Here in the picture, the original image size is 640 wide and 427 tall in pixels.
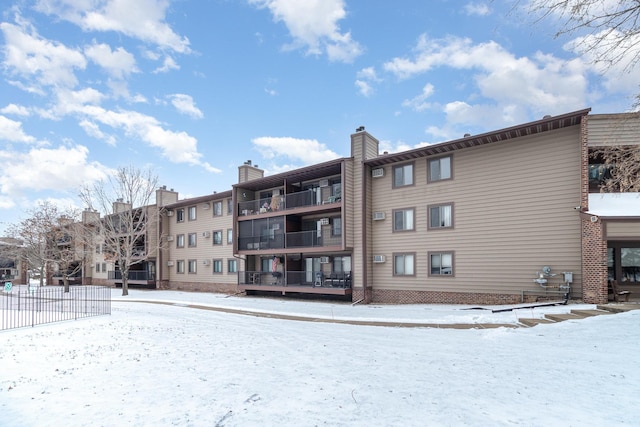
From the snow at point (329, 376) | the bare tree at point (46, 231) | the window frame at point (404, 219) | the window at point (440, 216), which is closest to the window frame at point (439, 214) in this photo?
the window at point (440, 216)

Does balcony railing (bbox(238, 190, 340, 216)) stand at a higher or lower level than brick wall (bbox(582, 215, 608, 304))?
higher

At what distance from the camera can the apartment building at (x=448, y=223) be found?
13.5m

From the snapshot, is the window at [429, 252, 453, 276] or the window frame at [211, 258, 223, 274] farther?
the window frame at [211, 258, 223, 274]

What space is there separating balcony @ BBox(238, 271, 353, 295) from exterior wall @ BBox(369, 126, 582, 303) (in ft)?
7.05

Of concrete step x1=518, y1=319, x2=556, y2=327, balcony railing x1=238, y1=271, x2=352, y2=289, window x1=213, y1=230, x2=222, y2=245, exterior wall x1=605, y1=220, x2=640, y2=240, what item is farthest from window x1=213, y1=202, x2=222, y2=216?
exterior wall x1=605, y1=220, x2=640, y2=240

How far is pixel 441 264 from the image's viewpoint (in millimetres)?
16719

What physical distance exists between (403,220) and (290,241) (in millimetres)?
7138

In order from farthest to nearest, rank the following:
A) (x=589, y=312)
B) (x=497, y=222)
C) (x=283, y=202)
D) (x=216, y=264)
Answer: (x=216, y=264) < (x=283, y=202) < (x=497, y=222) < (x=589, y=312)

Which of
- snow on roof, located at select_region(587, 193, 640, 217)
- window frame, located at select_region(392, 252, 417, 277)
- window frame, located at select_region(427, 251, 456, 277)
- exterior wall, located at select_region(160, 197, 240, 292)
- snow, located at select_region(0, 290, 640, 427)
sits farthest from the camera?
exterior wall, located at select_region(160, 197, 240, 292)

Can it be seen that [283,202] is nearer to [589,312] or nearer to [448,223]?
[448,223]

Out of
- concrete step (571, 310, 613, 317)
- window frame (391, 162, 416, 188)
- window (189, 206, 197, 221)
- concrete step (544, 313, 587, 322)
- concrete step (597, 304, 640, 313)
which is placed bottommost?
concrete step (544, 313, 587, 322)

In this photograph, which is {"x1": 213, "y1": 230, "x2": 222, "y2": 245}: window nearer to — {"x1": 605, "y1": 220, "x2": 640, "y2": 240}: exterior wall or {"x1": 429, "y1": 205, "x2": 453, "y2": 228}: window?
{"x1": 429, "y1": 205, "x2": 453, "y2": 228}: window

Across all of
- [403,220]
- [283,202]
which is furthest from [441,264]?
[283,202]

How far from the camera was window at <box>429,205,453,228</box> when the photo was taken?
1673 centimetres
